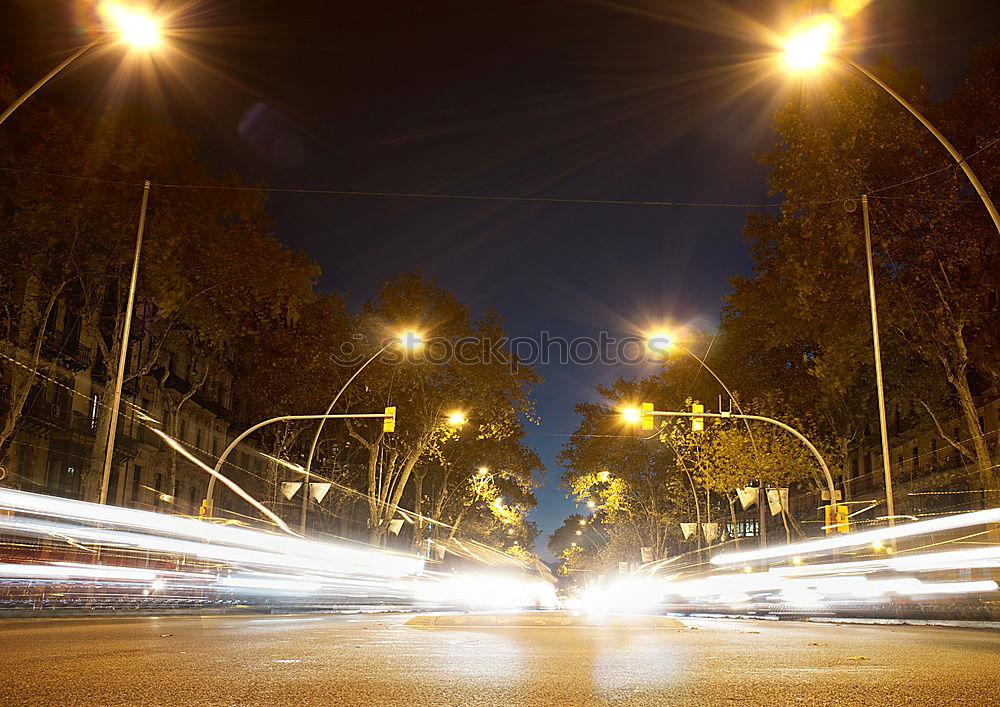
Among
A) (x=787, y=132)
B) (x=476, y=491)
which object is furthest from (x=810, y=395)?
(x=476, y=491)

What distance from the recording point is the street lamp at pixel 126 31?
1761 cm

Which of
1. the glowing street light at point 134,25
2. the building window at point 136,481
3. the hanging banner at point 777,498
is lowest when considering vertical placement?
the hanging banner at point 777,498

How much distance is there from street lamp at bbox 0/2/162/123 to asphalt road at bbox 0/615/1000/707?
9.61 metres

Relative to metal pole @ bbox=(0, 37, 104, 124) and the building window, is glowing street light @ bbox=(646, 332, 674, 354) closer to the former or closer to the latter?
metal pole @ bbox=(0, 37, 104, 124)

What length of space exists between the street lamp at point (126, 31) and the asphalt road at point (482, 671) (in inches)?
378

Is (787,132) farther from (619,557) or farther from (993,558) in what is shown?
(619,557)

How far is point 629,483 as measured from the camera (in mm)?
68375

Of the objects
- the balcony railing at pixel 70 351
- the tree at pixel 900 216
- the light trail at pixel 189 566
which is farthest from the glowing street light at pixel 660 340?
the balcony railing at pixel 70 351

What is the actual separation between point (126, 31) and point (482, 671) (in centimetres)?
1430

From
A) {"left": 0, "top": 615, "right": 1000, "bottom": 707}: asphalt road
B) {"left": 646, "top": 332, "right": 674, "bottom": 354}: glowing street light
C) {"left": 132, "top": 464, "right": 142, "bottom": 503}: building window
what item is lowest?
{"left": 0, "top": 615, "right": 1000, "bottom": 707}: asphalt road

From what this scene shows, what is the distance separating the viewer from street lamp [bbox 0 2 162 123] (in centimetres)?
1761

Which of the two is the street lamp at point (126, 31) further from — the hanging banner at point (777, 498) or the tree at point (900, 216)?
the hanging banner at point (777, 498)

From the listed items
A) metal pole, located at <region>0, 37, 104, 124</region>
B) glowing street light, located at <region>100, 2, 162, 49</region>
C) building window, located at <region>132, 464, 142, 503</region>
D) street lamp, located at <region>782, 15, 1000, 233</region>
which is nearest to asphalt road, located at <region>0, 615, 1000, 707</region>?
street lamp, located at <region>782, 15, 1000, 233</region>

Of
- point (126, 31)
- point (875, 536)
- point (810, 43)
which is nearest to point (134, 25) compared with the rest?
point (126, 31)
